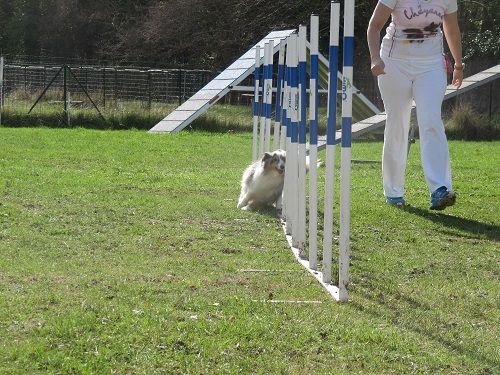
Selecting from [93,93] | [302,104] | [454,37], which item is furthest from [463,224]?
[93,93]

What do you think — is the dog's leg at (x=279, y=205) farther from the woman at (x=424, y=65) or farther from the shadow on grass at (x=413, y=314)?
the shadow on grass at (x=413, y=314)

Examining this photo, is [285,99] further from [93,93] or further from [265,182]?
[93,93]

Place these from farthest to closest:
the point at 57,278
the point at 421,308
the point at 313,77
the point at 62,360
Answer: the point at 313,77
the point at 57,278
the point at 421,308
the point at 62,360

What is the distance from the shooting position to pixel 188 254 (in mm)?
6520

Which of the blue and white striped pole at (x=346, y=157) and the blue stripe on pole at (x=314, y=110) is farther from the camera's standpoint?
the blue stripe on pole at (x=314, y=110)

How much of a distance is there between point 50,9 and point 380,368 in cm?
4332

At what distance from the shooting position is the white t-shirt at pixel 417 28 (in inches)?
321

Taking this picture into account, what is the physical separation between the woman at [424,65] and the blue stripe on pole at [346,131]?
2922mm

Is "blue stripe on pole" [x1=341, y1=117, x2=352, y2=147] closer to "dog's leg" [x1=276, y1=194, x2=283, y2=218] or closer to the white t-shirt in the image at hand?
the white t-shirt

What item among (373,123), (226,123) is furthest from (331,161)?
(226,123)

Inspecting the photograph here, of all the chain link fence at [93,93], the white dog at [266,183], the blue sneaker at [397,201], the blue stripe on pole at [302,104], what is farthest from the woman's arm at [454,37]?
the chain link fence at [93,93]

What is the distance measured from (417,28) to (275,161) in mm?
1954

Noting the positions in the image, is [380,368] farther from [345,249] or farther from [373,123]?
[373,123]

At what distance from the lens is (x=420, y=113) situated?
8281mm
